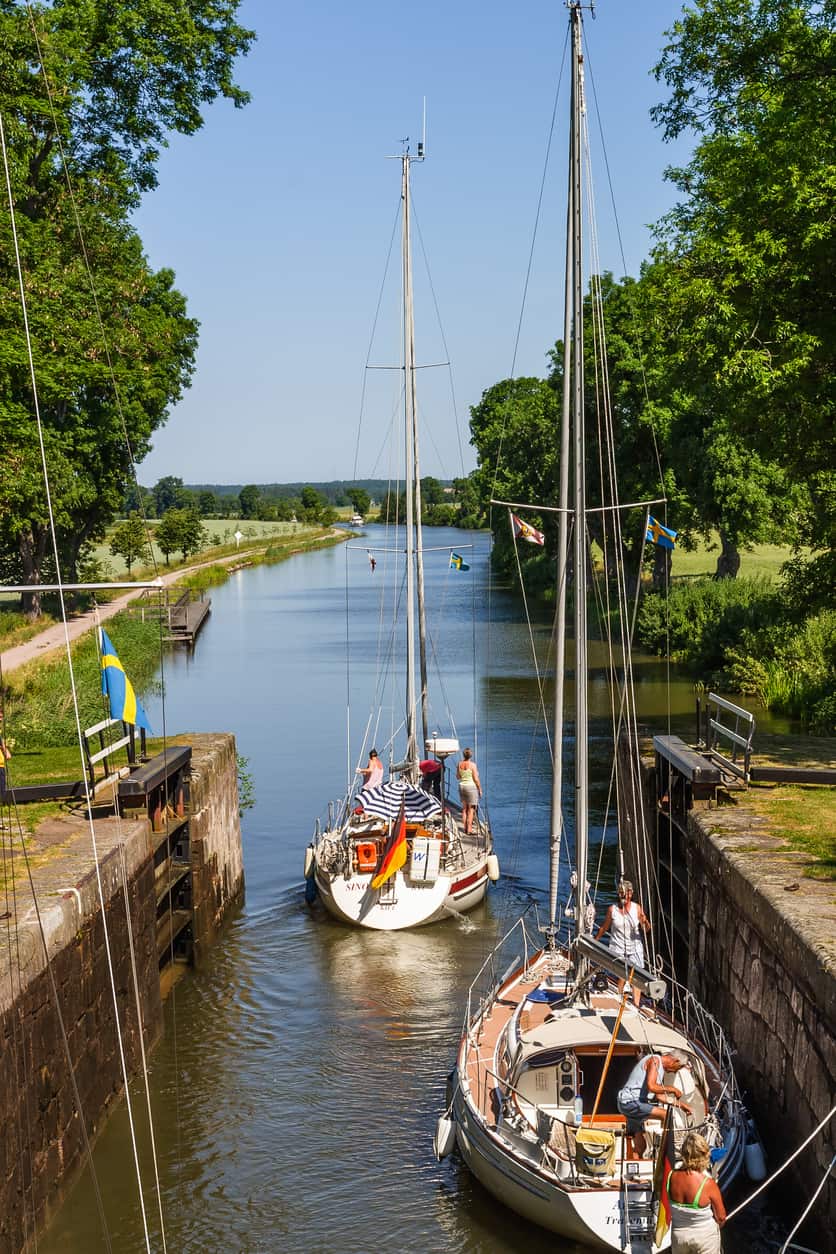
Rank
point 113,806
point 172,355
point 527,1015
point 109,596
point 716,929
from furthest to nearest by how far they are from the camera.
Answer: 1. point 109,596
2. point 172,355
3. point 113,806
4. point 716,929
5. point 527,1015

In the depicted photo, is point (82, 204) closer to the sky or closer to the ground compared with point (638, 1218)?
closer to the sky

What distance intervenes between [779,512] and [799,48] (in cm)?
2255

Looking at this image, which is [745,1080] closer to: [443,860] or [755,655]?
[443,860]

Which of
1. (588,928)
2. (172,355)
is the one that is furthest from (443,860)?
(172,355)

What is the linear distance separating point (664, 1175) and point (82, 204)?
27838 mm

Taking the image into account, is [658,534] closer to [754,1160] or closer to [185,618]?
[754,1160]

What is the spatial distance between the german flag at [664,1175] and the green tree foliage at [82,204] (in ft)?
59.8

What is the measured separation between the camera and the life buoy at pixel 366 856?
67.1ft

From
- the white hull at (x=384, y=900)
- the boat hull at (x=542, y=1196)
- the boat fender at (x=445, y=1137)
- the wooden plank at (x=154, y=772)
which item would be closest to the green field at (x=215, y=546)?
the white hull at (x=384, y=900)

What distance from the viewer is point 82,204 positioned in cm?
3216

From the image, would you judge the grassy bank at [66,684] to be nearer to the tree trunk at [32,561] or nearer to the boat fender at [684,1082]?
the tree trunk at [32,561]

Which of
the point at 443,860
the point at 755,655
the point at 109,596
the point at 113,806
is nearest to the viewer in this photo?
the point at 113,806

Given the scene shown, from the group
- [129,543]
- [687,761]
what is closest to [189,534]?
[129,543]

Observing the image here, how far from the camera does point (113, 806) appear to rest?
54.9 ft
